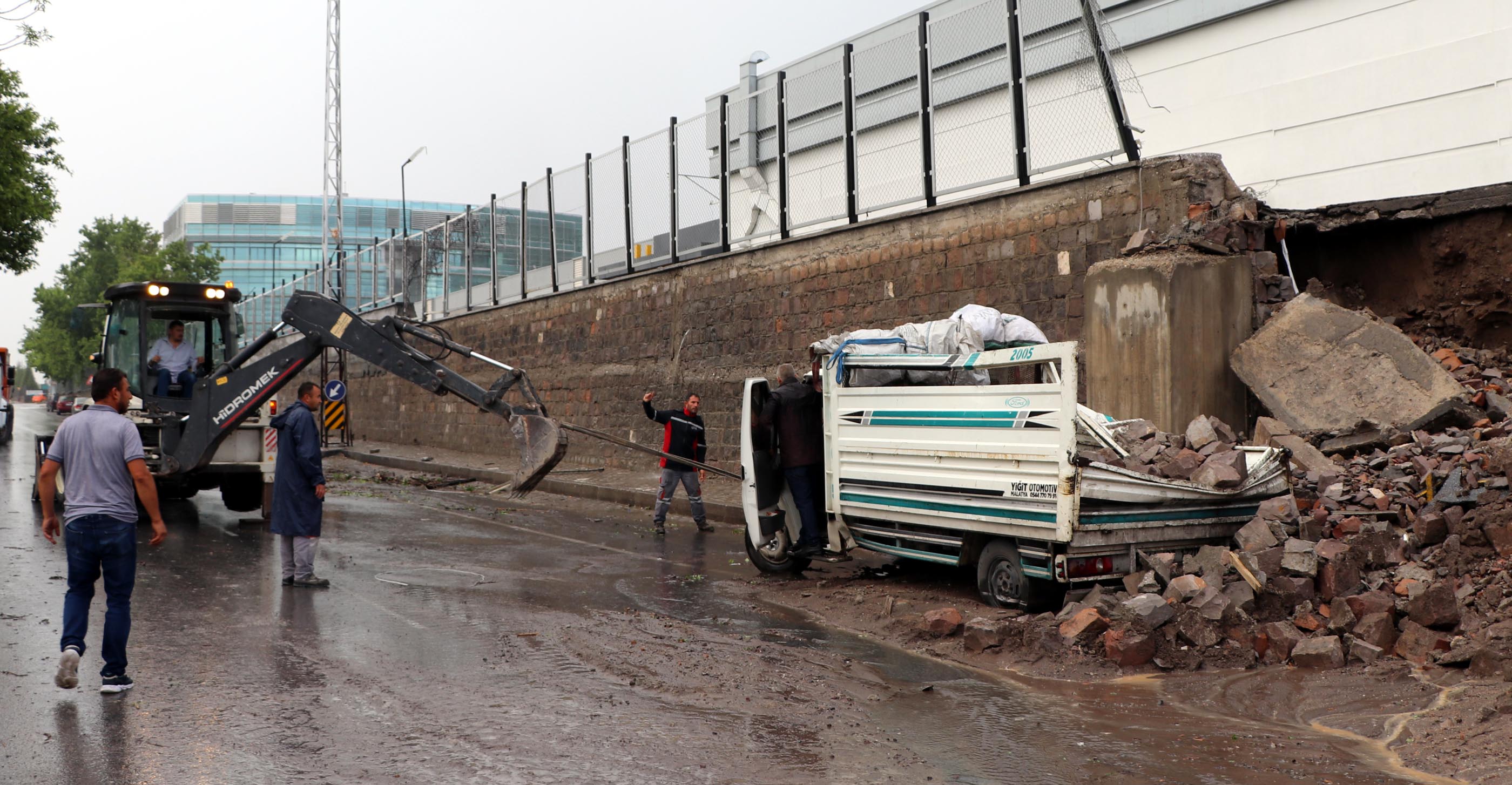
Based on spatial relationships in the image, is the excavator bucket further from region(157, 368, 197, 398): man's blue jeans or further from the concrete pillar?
region(157, 368, 197, 398): man's blue jeans

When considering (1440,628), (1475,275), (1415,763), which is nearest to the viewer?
(1415,763)

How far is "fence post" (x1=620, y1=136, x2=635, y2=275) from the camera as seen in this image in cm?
2122

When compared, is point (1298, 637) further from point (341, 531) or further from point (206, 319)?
point (206, 319)

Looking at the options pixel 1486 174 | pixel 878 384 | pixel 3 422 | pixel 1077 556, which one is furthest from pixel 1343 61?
pixel 3 422

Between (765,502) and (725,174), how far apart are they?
9.23m

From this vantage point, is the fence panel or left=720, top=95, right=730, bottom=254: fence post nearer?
the fence panel

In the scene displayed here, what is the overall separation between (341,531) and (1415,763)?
11018 millimetres

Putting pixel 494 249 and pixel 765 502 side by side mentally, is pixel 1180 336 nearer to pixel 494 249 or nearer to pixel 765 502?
pixel 765 502

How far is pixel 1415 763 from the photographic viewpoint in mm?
4887

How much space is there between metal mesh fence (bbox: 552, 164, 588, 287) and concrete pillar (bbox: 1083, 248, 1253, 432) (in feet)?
44.6

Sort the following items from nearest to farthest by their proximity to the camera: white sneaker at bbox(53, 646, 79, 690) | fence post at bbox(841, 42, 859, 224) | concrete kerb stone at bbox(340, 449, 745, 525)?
white sneaker at bbox(53, 646, 79, 690) → concrete kerb stone at bbox(340, 449, 745, 525) → fence post at bbox(841, 42, 859, 224)

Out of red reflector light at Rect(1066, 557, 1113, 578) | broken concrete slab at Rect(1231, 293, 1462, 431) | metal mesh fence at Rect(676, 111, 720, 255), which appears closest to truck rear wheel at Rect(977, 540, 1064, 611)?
red reflector light at Rect(1066, 557, 1113, 578)

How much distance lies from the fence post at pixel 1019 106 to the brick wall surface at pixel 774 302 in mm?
357

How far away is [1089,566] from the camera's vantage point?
7.65 meters
